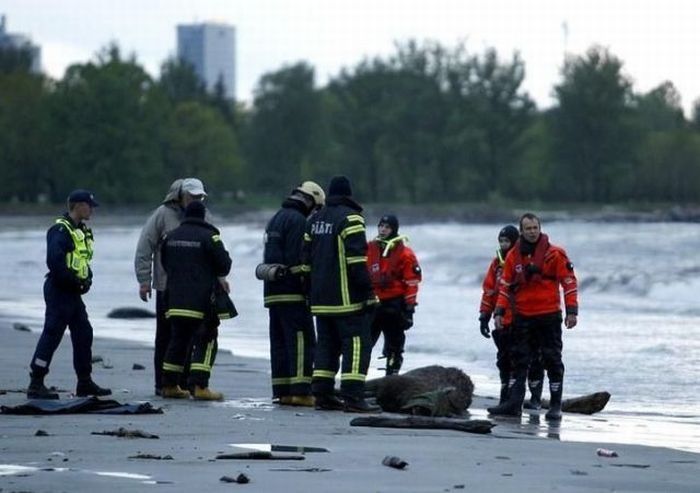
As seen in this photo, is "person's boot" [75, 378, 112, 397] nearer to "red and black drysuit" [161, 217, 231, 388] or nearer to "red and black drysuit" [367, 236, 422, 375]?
"red and black drysuit" [161, 217, 231, 388]

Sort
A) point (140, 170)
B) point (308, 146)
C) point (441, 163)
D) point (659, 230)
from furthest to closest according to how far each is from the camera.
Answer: point (308, 146) < point (441, 163) < point (140, 170) < point (659, 230)

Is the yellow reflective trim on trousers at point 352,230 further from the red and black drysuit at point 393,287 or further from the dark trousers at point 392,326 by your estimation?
the dark trousers at point 392,326

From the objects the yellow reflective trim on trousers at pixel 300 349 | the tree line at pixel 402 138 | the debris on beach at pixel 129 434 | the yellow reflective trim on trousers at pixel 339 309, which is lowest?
the debris on beach at pixel 129 434

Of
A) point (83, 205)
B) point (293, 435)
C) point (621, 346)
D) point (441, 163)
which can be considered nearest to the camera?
point (293, 435)

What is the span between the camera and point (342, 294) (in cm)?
1326

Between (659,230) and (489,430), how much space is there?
70.3m

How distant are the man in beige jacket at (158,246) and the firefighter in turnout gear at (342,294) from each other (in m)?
1.13

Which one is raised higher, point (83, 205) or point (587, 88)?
point (587, 88)

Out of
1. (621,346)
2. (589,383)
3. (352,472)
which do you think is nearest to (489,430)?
(352,472)

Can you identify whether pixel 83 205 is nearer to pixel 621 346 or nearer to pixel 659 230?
pixel 621 346

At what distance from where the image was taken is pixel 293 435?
1128 cm

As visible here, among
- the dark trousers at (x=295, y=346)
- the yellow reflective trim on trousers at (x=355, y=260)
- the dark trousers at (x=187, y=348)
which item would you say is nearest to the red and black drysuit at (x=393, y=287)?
the dark trousers at (x=295, y=346)

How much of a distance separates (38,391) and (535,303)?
12.2ft

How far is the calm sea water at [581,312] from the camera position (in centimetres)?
1722
